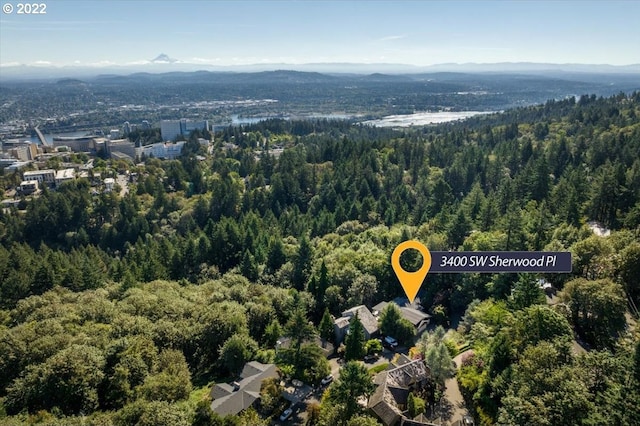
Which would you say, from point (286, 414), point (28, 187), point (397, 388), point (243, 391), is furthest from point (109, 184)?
point (397, 388)

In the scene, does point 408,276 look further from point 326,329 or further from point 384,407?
point 384,407

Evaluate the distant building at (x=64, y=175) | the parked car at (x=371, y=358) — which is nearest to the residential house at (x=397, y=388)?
the parked car at (x=371, y=358)

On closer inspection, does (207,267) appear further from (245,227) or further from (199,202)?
(199,202)

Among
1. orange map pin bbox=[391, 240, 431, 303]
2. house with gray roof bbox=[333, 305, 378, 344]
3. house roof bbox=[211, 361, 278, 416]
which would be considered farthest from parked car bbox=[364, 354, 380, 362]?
house roof bbox=[211, 361, 278, 416]

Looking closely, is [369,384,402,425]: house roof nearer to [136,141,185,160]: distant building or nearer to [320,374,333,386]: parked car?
[320,374,333,386]: parked car

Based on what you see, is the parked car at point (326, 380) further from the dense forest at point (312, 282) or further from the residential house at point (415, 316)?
the residential house at point (415, 316)
